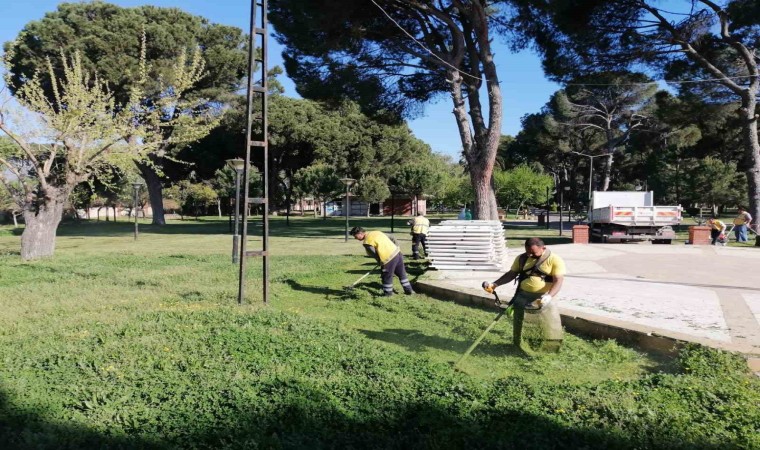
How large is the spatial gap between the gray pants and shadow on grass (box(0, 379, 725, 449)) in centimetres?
155

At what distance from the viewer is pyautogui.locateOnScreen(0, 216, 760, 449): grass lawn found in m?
3.32

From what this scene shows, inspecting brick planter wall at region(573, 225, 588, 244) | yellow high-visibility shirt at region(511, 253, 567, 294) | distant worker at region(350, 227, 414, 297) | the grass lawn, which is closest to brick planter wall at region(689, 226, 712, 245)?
brick planter wall at region(573, 225, 588, 244)

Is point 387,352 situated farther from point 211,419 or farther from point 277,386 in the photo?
point 211,419

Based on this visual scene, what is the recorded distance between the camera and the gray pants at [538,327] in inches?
199

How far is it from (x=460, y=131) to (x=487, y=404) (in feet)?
52.6

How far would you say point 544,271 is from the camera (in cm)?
507

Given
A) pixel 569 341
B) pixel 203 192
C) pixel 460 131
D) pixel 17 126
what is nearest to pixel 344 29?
pixel 460 131

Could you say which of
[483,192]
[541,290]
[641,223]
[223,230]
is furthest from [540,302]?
[223,230]

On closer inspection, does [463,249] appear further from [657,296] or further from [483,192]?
[483,192]

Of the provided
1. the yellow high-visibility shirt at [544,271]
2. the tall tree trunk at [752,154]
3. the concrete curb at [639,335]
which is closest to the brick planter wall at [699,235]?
the tall tree trunk at [752,154]

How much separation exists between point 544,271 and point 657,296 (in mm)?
3869

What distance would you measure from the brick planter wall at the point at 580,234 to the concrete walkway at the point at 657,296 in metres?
4.54

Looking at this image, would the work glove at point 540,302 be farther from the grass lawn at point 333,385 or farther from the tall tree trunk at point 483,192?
the tall tree trunk at point 483,192

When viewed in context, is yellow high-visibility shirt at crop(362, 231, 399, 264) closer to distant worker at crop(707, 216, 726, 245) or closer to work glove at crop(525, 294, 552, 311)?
work glove at crop(525, 294, 552, 311)
